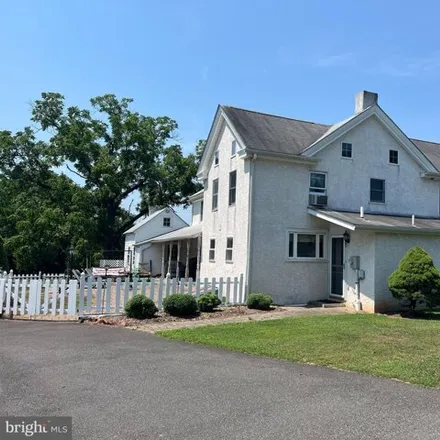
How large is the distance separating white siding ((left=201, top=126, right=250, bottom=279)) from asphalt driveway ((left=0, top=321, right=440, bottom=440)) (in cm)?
929

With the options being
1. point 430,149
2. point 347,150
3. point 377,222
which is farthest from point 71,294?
point 430,149

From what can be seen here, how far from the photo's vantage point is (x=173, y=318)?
12.7 metres

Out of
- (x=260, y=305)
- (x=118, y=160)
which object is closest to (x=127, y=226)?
(x=118, y=160)

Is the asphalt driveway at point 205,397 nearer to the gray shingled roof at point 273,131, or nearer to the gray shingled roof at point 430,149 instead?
the gray shingled roof at point 273,131

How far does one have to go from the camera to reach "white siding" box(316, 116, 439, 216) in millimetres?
18172

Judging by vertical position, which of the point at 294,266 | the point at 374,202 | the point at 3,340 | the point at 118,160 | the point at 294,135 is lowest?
the point at 3,340

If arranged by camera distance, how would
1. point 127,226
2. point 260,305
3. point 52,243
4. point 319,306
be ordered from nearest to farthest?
point 260,305 → point 319,306 → point 52,243 → point 127,226

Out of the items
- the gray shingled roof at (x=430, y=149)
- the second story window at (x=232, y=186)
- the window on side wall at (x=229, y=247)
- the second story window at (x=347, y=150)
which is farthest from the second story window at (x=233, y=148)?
the gray shingled roof at (x=430, y=149)

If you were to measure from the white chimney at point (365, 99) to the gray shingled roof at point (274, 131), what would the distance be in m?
1.56

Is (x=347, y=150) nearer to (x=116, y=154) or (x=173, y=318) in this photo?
(x=173, y=318)

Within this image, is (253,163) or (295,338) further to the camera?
(253,163)

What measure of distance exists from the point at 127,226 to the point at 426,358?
121 ft

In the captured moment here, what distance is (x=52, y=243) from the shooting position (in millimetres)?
35688

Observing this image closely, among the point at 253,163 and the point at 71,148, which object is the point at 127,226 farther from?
the point at 253,163
